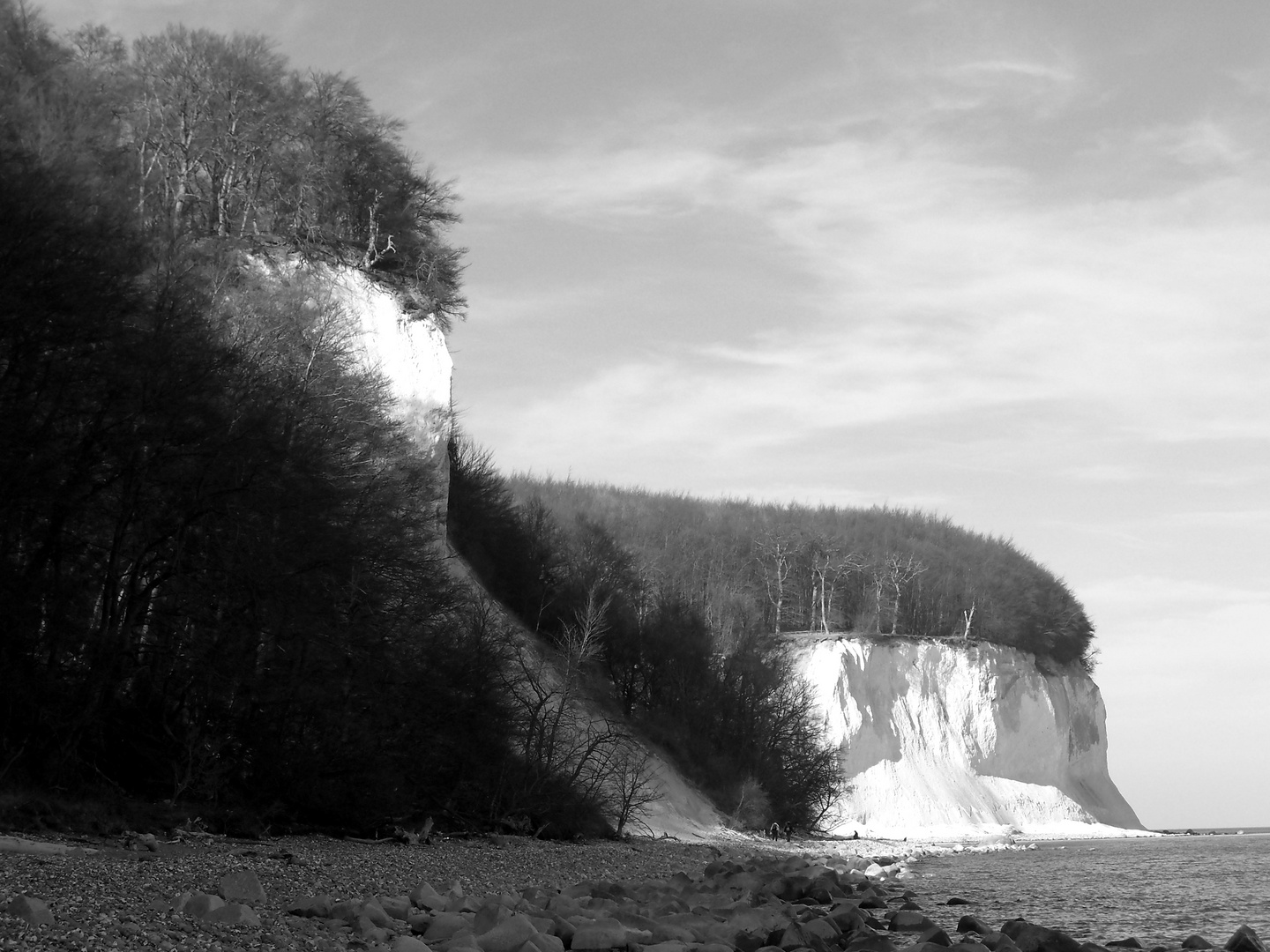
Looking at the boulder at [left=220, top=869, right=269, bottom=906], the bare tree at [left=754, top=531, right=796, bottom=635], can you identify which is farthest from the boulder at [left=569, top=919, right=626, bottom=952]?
the bare tree at [left=754, top=531, right=796, bottom=635]

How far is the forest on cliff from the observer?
52.3 feet

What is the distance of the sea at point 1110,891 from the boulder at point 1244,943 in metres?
0.89

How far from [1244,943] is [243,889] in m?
10.2

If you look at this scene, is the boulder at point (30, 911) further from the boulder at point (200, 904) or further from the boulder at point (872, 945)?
the boulder at point (872, 945)

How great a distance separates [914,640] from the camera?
194 feet

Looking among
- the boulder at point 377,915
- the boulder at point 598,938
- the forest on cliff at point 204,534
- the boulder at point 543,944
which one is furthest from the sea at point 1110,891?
the forest on cliff at point 204,534

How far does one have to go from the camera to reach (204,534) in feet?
58.6

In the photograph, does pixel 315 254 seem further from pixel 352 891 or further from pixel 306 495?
pixel 352 891

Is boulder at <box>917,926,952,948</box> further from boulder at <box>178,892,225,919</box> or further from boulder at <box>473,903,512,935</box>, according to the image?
boulder at <box>178,892,225,919</box>

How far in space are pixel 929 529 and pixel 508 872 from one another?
59717 millimetres

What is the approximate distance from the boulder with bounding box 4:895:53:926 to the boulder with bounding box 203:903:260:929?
1262 mm

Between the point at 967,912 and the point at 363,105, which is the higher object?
the point at 363,105

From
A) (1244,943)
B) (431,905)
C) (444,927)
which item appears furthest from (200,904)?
(1244,943)

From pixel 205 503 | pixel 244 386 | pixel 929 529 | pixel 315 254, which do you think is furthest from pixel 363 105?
pixel 929 529
